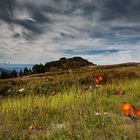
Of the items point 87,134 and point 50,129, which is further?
point 50,129

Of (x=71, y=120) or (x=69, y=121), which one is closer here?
(x=71, y=120)

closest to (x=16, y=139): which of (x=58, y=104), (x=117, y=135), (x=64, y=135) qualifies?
(x=64, y=135)

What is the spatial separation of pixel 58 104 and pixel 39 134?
12.7 feet

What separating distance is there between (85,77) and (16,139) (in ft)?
42.9

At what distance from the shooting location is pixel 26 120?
8.95m

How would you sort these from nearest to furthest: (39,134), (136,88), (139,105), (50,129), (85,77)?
(39,134)
(50,129)
(139,105)
(136,88)
(85,77)

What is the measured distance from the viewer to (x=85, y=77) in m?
20.1

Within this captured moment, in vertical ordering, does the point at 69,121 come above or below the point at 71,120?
below

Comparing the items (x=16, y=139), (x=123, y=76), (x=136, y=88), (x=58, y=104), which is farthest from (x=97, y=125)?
(x=123, y=76)

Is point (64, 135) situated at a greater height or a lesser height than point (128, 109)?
lesser

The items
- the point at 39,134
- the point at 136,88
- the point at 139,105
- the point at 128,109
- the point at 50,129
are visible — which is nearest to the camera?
the point at 128,109

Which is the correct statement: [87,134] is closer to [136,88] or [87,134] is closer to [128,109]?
[128,109]

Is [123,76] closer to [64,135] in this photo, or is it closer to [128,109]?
[64,135]

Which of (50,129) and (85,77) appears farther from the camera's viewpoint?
(85,77)
